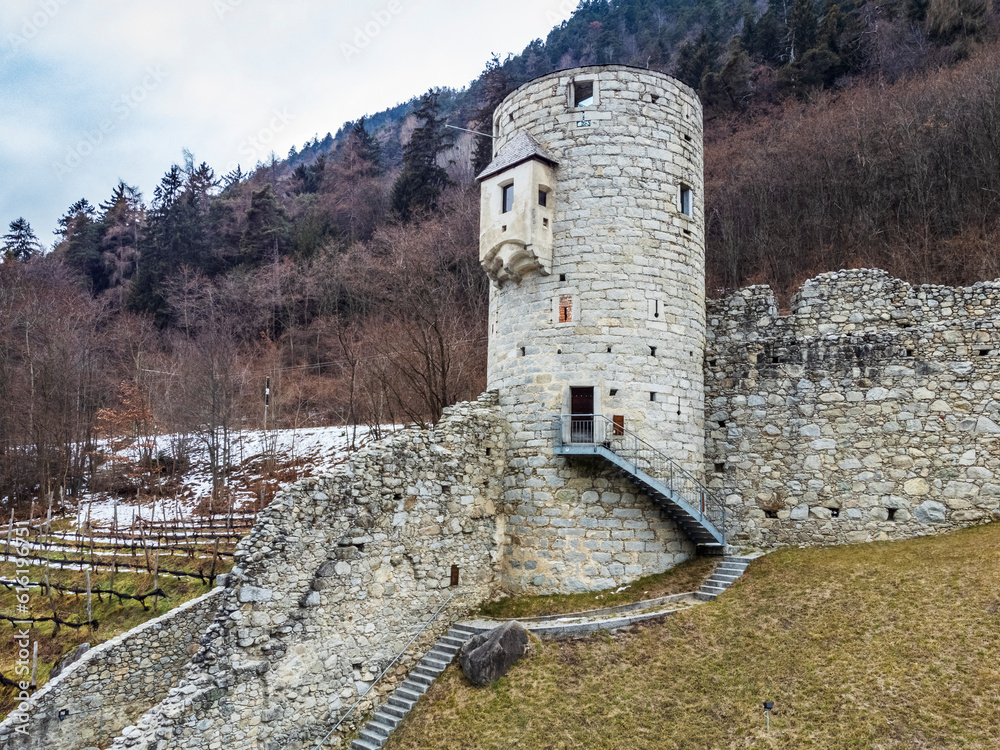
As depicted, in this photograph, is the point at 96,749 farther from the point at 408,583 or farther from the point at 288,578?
the point at 408,583

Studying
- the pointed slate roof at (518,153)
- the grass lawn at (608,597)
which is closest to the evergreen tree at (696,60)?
the pointed slate roof at (518,153)

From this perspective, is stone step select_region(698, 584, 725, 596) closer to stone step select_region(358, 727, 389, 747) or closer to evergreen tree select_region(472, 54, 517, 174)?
stone step select_region(358, 727, 389, 747)

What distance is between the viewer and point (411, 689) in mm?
14148

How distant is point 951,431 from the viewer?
16.2 metres

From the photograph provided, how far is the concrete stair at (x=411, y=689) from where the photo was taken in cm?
1331

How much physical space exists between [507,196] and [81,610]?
17.2 m

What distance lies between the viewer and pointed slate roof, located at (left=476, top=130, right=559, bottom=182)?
55.9 ft

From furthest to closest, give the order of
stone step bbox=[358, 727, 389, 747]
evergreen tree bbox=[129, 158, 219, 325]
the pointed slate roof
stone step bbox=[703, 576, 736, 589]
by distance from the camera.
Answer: evergreen tree bbox=[129, 158, 219, 325]
the pointed slate roof
stone step bbox=[703, 576, 736, 589]
stone step bbox=[358, 727, 389, 747]

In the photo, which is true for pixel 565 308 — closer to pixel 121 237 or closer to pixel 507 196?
pixel 507 196

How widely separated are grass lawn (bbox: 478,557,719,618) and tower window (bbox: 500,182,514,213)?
932cm

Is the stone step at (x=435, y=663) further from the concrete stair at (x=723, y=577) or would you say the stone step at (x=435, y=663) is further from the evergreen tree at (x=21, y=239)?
the evergreen tree at (x=21, y=239)

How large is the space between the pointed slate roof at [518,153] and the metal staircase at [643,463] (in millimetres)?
6279

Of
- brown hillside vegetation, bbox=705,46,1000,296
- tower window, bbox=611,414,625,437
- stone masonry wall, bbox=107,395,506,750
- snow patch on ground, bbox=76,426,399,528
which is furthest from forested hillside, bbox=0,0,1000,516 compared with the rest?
tower window, bbox=611,414,625,437

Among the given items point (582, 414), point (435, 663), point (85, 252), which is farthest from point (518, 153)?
point (85, 252)
